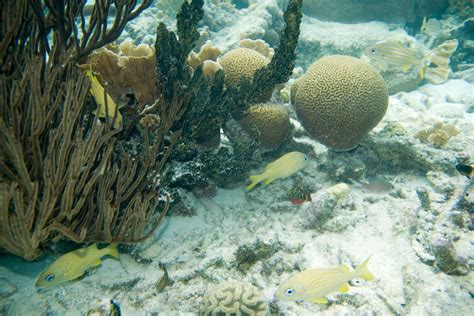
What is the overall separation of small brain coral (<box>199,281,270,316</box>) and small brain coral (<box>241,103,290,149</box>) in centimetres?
210

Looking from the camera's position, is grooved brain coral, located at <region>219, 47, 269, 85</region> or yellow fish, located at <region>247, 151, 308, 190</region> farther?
grooved brain coral, located at <region>219, 47, 269, 85</region>

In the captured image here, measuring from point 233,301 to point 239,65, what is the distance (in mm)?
3168

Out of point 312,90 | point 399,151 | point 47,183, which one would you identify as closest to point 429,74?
point 399,151

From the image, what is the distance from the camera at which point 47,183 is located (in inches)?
81.1

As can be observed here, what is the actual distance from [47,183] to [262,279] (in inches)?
80.7

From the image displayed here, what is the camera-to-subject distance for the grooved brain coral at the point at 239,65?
171 inches

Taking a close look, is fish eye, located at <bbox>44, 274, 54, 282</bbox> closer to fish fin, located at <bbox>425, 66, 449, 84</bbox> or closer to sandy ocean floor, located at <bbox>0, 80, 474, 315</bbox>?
sandy ocean floor, located at <bbox>0, 80, 474, 315</bbox>

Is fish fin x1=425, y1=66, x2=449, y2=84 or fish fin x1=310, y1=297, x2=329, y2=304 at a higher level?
fish fin x1=425, y1=66, x2=449, y2=84

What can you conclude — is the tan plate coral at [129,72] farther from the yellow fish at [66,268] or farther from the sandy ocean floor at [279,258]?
the yellow fish at [66,268]

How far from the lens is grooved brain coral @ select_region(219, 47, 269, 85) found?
4.34 metres

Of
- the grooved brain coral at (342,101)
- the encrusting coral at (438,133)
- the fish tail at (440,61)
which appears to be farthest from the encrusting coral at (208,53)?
the fish tail at (440,61)

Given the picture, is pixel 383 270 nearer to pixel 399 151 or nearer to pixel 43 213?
pixel 399 151

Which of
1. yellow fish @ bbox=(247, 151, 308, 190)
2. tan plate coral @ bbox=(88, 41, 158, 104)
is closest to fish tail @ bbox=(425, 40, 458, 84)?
yellow fish @ bbox=(247, 151, 308, 190)

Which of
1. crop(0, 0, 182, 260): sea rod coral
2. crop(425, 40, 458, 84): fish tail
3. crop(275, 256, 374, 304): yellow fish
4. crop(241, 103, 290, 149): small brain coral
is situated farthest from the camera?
crop(425, 40, 458, 84): fish tail
